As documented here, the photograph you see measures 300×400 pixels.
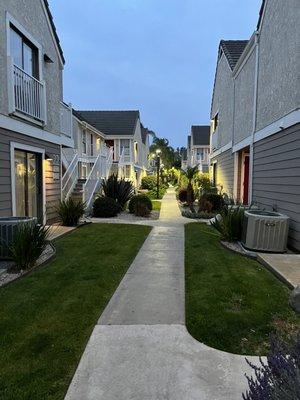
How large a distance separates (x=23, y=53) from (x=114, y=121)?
24720 millimetres

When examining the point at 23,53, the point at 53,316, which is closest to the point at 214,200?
the point at 23,53

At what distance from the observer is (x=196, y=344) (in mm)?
3826

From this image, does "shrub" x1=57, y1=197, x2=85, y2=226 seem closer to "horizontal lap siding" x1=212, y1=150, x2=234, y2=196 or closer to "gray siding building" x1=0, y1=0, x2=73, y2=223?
"gray siding building" x1=0, y1=0, x2=73, y2=223

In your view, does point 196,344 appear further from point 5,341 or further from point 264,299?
point 5,341

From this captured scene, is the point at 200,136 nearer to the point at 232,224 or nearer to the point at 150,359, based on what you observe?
the point at 232,224

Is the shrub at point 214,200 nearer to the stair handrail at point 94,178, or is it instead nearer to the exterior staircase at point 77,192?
the stair handrail at point 94,178

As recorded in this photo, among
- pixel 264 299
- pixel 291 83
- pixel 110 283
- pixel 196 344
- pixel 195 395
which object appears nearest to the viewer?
pixel 195 395

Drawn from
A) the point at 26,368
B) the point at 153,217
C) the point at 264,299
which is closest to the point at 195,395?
the point at 26,368

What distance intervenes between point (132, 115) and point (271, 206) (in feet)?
90.2

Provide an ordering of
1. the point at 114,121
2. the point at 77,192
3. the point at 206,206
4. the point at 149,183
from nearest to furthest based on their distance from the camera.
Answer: the point at 77,192
the point at 206,206
the point at 114,121
the point at 149,183

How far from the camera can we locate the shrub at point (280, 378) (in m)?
1.94

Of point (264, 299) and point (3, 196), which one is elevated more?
point (3, 196)

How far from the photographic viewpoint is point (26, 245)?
6.60 meters

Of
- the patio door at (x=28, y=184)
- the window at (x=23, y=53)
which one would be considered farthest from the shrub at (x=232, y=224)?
the window at (x=23, y=53)
